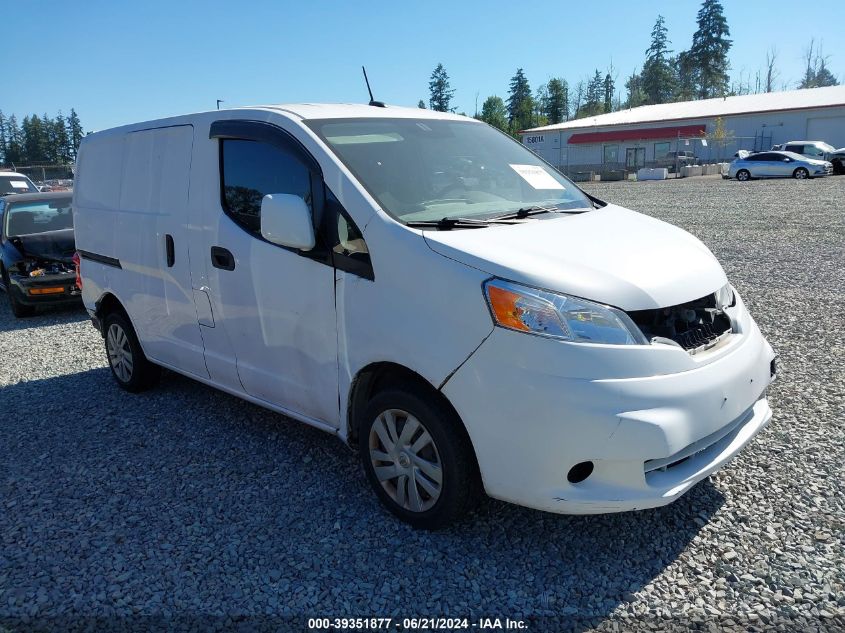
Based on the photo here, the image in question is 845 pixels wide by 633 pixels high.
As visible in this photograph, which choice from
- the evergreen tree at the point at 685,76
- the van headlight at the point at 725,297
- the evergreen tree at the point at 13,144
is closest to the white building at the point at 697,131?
the evergreen tree at the point at 685,76

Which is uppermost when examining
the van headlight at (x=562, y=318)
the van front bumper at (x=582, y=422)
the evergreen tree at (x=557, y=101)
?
the evergreen tree at (x=557, y=101)

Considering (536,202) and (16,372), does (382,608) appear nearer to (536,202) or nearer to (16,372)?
(536,202)

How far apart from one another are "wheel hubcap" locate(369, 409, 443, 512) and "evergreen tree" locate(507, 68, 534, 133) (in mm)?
109625

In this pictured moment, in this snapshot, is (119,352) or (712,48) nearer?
(119,352)

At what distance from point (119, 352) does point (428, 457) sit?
3.62 m

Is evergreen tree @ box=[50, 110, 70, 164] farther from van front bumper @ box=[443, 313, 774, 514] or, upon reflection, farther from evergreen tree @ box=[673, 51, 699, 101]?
van front bumper @ box=[443, 313, 774, 514]

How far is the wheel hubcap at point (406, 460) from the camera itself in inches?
124

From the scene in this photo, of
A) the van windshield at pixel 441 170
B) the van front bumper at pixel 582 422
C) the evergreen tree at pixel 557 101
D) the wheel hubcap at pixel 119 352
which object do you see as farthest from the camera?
the evergreen tree at pixel 557 101

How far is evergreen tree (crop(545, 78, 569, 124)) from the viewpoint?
10856cm

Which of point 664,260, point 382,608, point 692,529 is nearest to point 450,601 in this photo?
point 382,608

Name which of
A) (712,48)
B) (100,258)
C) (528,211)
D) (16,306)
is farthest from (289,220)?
(712,48)

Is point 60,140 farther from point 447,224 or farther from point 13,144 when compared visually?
point 447,224

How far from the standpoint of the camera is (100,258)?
5.51m

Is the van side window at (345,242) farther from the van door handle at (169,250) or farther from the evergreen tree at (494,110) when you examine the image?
the evergreen tree at (494,110)
